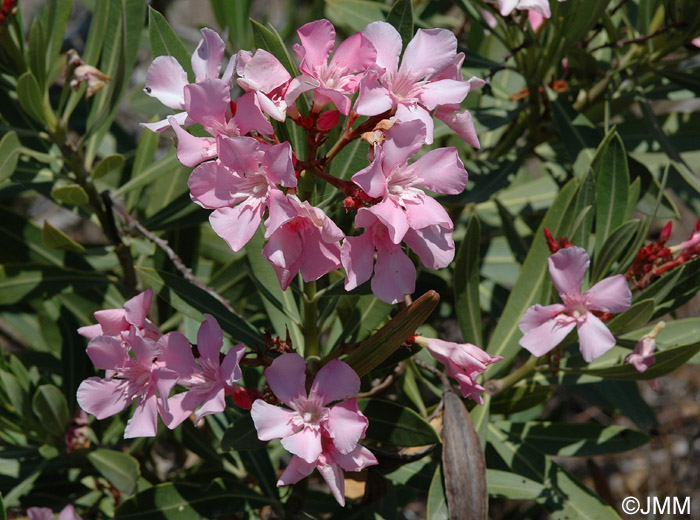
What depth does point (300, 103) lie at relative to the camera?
39.0 inches

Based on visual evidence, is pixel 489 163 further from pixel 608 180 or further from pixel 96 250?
pixel 96 250

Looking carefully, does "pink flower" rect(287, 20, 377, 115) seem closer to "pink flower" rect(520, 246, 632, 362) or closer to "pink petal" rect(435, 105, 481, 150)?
"pink petal" rect(435, 105, 481, 150)

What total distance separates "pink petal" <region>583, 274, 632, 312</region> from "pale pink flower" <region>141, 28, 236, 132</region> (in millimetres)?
696

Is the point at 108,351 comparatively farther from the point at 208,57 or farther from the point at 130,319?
the point at 208,57

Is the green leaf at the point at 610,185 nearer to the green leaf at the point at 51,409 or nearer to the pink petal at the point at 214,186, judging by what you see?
the pink petal at the point at 214,186

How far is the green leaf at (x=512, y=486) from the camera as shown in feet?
4.47

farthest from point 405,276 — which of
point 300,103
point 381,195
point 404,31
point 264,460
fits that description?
point 264,460

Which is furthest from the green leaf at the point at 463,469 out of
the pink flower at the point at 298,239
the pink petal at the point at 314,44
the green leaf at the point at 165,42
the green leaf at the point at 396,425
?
the green leaf at the point at 165,42

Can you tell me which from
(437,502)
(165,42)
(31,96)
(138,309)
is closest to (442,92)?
(165,42)

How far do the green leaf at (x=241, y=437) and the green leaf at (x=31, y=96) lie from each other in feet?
2.70

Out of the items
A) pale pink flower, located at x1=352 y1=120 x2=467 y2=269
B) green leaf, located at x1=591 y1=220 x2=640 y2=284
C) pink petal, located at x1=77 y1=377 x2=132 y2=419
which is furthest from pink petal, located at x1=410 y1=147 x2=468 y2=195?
pink petal, located at x1=77 y1=377 x2=132 y2=419

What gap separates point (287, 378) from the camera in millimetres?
1000

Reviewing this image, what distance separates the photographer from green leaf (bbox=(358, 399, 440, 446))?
1186mm

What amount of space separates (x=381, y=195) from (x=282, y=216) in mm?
133
